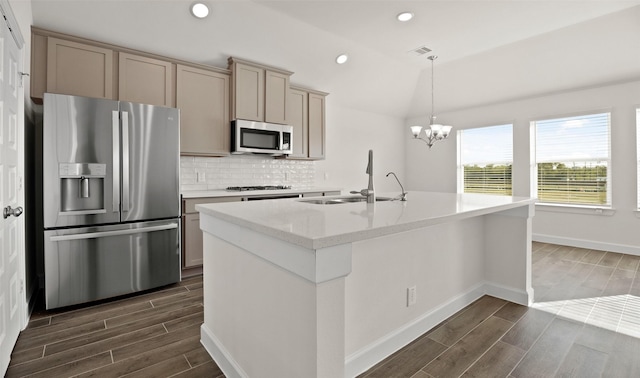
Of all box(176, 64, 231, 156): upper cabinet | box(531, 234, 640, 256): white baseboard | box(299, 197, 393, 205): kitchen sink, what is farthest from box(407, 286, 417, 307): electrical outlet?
box(531, 234, 640, 256): white baseboard

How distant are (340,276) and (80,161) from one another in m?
2.49

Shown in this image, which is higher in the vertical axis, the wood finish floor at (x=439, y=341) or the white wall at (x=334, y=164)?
the white wall at (x=334, y=164)

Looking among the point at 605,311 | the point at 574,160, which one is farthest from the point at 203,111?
the point at 574,160

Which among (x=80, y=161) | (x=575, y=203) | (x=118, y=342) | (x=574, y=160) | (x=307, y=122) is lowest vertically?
(x=118, y=342)

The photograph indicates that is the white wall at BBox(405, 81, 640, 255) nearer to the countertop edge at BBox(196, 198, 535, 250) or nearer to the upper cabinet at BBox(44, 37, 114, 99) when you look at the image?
the countertop edge at BBox(196, 198, 535, 250)

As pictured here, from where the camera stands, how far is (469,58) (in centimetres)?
491

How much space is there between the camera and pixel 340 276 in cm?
109

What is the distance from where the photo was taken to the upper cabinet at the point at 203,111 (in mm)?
3475

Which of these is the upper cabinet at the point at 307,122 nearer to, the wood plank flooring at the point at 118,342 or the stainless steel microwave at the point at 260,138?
the stainless steel microwave at the point at 260,138

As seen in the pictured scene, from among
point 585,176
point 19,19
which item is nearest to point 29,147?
point 19,19

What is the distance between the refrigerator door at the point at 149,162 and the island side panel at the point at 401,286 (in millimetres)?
2107

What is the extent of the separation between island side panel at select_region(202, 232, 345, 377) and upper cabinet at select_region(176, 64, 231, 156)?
202cm

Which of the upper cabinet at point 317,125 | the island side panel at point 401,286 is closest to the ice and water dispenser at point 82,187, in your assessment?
the island side panel at point 401,286

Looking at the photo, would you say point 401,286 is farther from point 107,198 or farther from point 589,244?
point 589,244
